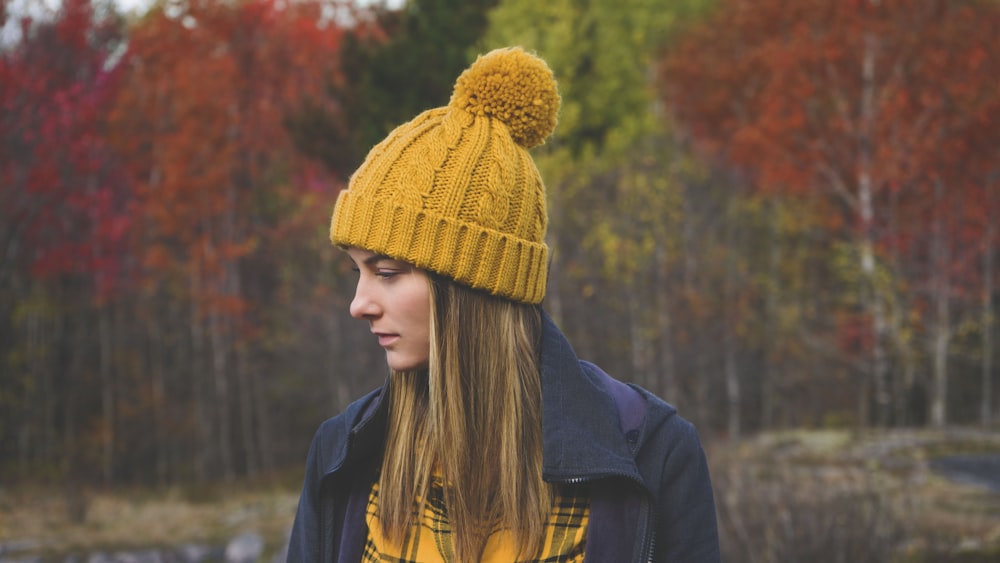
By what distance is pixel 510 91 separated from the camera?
6.28 ft

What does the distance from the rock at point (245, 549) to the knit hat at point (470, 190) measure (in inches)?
255

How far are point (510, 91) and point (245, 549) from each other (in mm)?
6846

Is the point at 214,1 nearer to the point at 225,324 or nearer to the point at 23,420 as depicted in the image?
the point at 225,324

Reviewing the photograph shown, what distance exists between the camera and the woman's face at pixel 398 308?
181 centimetres

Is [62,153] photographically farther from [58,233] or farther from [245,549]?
[245,549]

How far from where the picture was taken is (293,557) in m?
2.00

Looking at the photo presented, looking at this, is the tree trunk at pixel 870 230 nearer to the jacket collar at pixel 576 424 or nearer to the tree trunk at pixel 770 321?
the tree trunk at pixel 770 321

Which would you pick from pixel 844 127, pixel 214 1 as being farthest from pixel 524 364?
pixel 214 1

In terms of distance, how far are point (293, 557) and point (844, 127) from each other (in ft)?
50.0

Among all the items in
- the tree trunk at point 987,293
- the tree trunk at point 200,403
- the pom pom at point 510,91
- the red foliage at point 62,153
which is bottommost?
→ the tree trunk at point 200,403

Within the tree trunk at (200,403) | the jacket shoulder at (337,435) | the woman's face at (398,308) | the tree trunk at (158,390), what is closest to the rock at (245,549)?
the jacket shoulder at (337,435)

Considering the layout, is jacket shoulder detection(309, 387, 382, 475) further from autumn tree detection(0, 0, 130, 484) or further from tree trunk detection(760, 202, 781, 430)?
tree trunk detection(760, 202, 781, 430)

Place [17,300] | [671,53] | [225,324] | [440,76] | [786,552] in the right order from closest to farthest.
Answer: [786,552]
[440,76]
[17,300]
[225,324]
[671,53]

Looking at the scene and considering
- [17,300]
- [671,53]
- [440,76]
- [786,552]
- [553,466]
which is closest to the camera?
[553,466]
